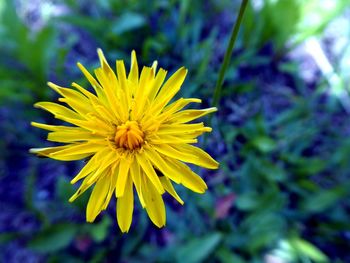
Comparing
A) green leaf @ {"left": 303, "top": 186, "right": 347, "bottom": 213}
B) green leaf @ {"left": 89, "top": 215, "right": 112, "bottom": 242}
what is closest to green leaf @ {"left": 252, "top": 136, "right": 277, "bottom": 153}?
green leaf @ {"left": 303, "top": 186, "right": 347, "bottom": 213}

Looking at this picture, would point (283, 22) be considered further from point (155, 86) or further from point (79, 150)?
point (79, 150)

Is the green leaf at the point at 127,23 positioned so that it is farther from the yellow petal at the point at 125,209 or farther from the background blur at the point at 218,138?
the yellow petal at the point at 125,209

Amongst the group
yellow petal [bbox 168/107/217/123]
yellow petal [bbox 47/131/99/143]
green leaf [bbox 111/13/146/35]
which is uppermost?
green leaf [bbox 111/13/146/35]

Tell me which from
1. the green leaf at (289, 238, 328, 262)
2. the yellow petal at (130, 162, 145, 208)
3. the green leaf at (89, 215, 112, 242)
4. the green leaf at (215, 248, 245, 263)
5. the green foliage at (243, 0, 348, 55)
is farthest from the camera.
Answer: the green foliage at (243, 0, 348, 55)

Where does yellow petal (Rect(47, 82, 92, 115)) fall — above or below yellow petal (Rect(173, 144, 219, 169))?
above

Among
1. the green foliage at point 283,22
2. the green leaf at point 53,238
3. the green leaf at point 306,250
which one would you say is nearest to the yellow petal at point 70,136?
the green leaf at point 53,238

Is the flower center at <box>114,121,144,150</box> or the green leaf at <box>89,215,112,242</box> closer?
the flower center at <box>114,121,144,150</box>

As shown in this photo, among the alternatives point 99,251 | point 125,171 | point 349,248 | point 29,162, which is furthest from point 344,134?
point 29,162

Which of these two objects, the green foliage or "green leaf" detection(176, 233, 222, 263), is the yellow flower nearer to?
"green leaf" detection(176, 233, 222, 263)
